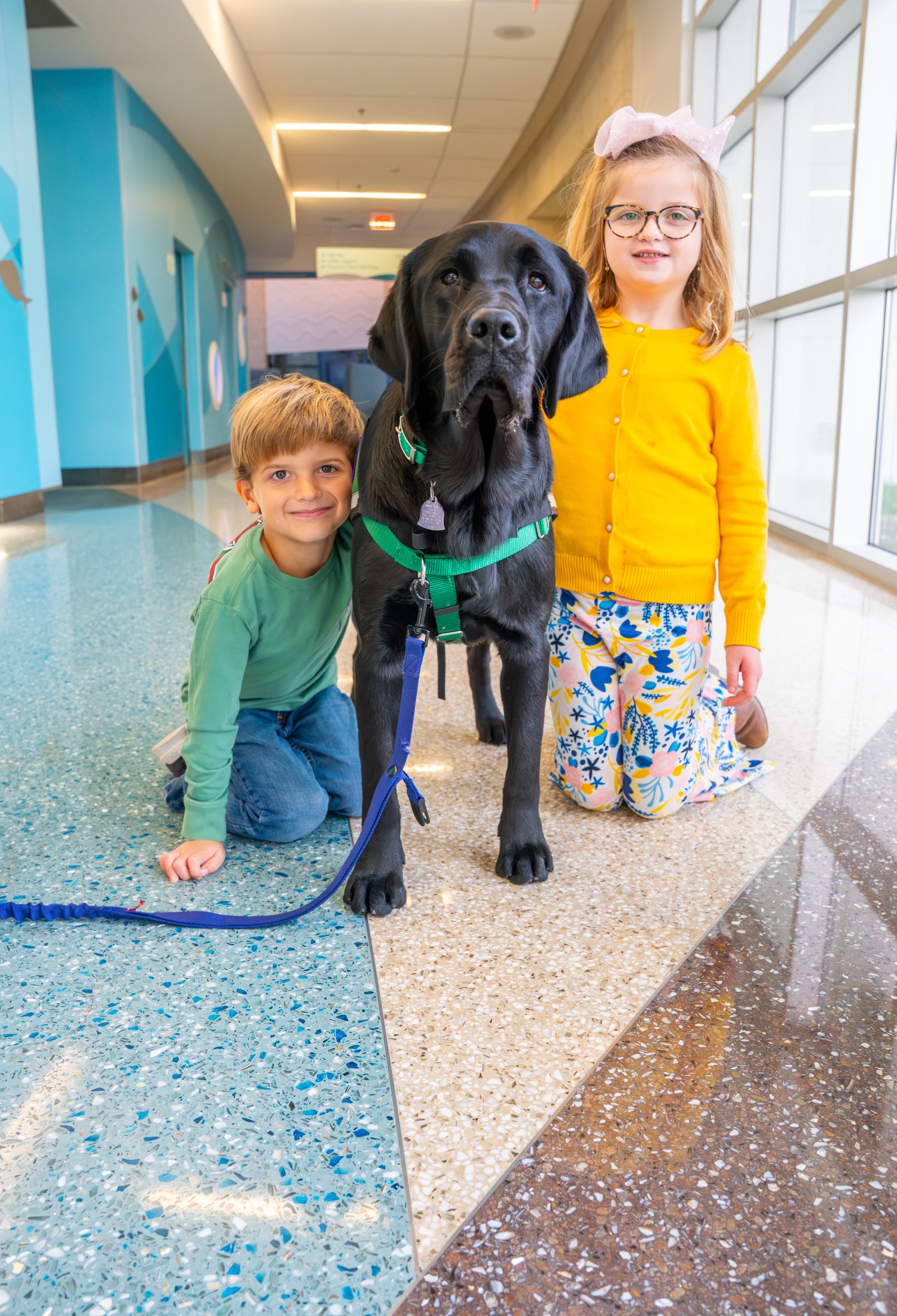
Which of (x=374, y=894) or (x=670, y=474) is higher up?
(x=670, y=474)

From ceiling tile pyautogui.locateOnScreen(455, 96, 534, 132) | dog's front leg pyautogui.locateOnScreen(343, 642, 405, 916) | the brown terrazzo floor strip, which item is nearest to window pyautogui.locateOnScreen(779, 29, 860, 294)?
dog's front leg pyautogui.locateOnScreen(343, 642, 405, 916)

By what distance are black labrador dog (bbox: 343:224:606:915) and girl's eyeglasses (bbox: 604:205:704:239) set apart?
350 mm

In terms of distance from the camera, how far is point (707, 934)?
1326mm

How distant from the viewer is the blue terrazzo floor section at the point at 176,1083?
793 millimetres

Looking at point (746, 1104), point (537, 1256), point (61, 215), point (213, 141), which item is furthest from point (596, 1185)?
point (213, 141)

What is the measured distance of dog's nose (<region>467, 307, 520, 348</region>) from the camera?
1.13m

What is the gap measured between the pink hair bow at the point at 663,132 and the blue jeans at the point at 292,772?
1.13 meters

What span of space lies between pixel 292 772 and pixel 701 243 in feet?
3.87

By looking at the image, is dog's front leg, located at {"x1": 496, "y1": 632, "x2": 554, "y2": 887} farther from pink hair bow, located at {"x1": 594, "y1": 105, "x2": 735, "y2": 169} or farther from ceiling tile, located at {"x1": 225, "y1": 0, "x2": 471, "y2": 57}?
ceiling tile, located at {"x1": 225, "y1": 0, "x2": 471, "y2": 57}

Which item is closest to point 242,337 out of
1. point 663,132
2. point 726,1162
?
point 663,132

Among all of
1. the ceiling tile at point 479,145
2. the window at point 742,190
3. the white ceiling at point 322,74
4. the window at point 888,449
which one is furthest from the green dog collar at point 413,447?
the ceiling tile at point 479,145

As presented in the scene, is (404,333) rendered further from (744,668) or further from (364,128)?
(364,128)

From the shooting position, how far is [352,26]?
7617 millimetres

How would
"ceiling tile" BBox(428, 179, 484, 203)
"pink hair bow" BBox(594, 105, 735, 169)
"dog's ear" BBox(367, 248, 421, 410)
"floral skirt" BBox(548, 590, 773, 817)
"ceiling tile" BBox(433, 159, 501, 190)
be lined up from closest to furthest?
"dog's ear" BBox(367, 248, 421, 410)
"pink hair bow" BBox(594, 105, 735, 169)
"floral skirt" BBox(548, 590, 773, 817)
"ceiling tile" BBox(433, 159, 501, 190)
"ceiling tile" BBox(428, 179, 484, 203)
